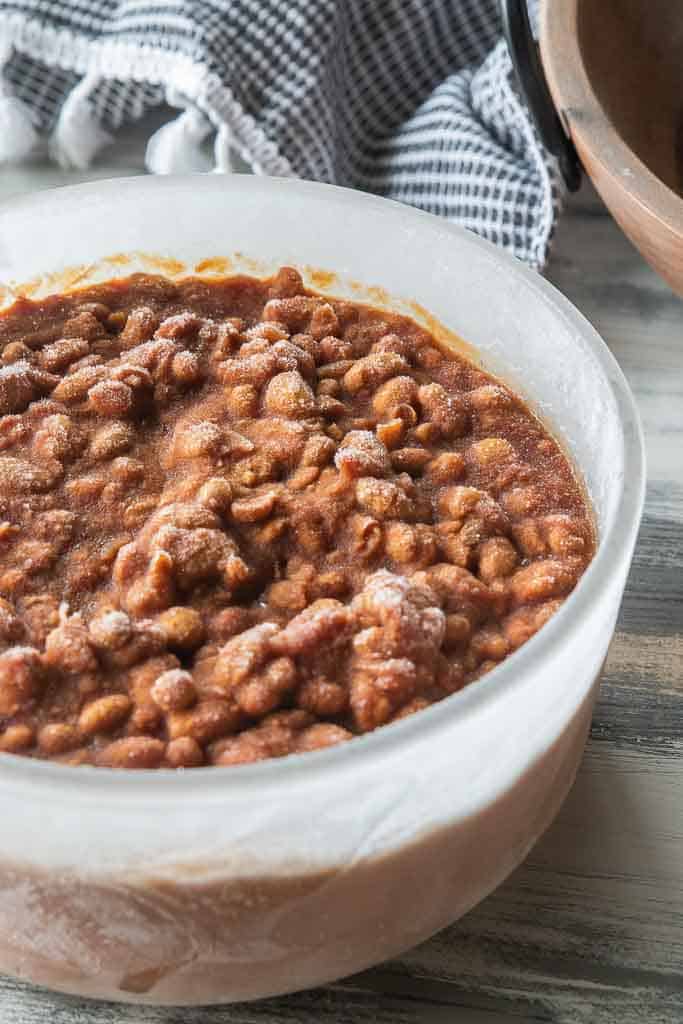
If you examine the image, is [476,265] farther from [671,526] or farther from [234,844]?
[234,844]

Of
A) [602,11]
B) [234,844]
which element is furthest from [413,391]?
[602,11]

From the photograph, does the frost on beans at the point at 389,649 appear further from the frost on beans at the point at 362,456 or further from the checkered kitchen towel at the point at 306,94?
the checkered kitchen towel at the point at 306,94

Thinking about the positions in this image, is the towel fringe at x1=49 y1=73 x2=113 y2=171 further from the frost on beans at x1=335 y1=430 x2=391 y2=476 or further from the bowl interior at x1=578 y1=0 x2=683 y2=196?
the frost on beans at x1=335 y1=430 x2=391 y2=476

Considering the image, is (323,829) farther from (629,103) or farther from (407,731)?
(629,103)

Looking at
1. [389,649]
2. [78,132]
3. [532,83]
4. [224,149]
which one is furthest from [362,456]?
[78,132]

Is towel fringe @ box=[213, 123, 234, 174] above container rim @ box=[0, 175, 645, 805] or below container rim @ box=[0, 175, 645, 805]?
below

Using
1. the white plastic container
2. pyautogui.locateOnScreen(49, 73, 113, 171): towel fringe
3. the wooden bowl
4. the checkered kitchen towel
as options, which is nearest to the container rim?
the white plastic container
